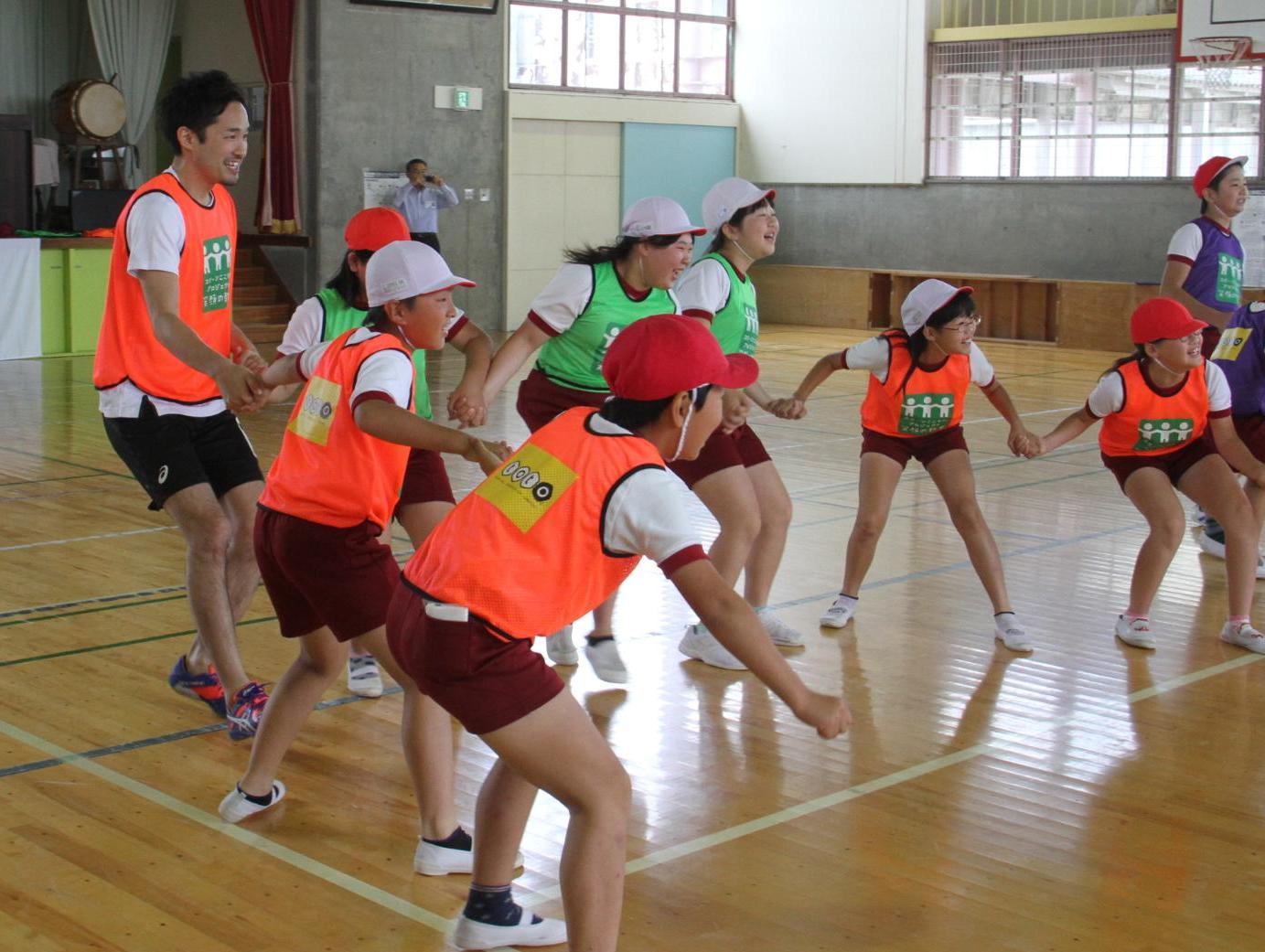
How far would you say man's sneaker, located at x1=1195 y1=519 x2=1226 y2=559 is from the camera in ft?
24.2

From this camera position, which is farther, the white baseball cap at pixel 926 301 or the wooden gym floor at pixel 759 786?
the white baseball cap at pixel 926 301

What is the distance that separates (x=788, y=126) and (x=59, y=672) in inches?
717

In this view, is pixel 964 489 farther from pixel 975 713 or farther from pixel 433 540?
pixel 433 540

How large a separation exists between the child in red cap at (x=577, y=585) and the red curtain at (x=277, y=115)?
52.0 ft

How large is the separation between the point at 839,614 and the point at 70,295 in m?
11.7

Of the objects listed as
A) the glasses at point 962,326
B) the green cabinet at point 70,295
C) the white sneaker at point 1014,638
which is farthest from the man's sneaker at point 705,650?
the green cabinet at point 70,295

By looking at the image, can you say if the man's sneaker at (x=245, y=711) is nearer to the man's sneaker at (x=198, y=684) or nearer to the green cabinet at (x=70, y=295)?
the man's sneaker at (x=198, y=684)

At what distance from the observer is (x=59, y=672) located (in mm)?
5129

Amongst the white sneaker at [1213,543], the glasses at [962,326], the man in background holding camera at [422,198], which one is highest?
the man in background holding camera at [422,198]

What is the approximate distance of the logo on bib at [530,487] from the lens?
9.04 feet

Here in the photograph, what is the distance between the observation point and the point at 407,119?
1869 cm

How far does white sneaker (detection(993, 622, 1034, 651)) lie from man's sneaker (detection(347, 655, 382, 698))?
220 cm

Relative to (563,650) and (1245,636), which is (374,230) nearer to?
(563,650)

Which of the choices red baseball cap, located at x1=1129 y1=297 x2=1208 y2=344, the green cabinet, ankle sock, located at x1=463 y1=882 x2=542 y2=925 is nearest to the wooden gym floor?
ankle sock, located at x1=463 y1=882 x2=542 y2=925
